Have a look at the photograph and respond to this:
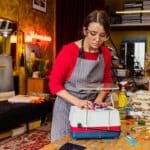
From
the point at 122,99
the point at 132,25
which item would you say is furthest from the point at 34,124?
the point at 132,25

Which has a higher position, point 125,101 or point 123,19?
point 123,19

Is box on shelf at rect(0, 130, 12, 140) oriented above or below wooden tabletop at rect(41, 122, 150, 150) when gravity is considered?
below

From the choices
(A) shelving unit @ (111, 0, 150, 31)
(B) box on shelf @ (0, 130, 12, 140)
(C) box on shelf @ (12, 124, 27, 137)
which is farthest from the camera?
(A) shelving unit @ (111, 0, 150, 31)

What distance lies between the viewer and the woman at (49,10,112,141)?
174cm

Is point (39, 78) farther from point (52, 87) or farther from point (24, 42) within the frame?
point (52, 87)

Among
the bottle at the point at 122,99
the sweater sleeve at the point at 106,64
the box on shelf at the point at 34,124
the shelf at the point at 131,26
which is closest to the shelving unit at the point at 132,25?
the shelf at the point at 131,26

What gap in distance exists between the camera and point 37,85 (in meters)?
5.62

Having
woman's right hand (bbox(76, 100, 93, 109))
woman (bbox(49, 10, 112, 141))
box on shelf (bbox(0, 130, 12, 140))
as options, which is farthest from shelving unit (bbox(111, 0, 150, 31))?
woman's right hand (bbox(76, 100, 93, 109))

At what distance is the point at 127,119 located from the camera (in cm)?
204

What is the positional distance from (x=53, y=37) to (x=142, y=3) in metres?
2.46

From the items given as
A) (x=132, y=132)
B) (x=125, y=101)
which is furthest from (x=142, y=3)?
(x=132, y=132)

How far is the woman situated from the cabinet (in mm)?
3566

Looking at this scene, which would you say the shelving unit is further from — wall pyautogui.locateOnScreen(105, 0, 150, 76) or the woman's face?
the woman's face

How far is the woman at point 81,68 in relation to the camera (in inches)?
68.4
